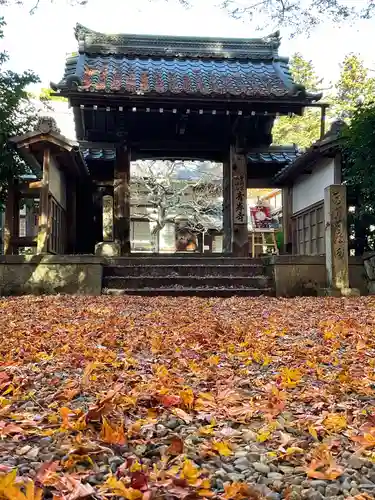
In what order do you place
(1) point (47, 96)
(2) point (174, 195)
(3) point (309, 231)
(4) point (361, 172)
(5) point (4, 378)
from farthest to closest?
1. (2) point (174, 195)
2. (1) point (47, 96)
3. (3) point (309, 231)
4. (4) point (361, 172)
5. (5) point (4, 378)

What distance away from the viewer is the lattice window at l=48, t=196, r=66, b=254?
881 cm

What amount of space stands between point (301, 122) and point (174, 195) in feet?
21.7

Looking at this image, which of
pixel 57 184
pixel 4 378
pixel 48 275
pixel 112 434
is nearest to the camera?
Answer: pixel 112 434

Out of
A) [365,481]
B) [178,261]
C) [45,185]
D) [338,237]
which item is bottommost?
[365,481]

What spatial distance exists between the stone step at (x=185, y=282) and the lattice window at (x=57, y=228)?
157 centimetres

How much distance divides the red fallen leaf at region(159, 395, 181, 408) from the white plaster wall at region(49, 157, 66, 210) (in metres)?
7.10

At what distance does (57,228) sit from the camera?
31.6 ft

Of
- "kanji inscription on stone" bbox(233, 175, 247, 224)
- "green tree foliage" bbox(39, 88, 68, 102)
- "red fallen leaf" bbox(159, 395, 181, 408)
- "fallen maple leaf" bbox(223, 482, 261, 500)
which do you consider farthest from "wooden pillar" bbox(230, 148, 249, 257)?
"fallen maple leaf" bbox(223, 482, 261, 500)

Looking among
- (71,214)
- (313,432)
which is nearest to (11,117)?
(71,214)

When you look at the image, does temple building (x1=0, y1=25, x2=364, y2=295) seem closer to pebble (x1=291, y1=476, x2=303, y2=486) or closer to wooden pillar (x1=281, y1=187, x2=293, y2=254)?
Result: wooden pillar (x1=281, y1=187, x2=293, y2=254)

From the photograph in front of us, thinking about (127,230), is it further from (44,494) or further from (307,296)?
(44,494)

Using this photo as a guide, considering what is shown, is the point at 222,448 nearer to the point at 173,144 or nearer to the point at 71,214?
the point at 173,144

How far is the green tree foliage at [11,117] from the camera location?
8531mm

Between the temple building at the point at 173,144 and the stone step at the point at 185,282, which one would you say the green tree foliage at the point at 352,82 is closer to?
the temple building at the point at 173,144
